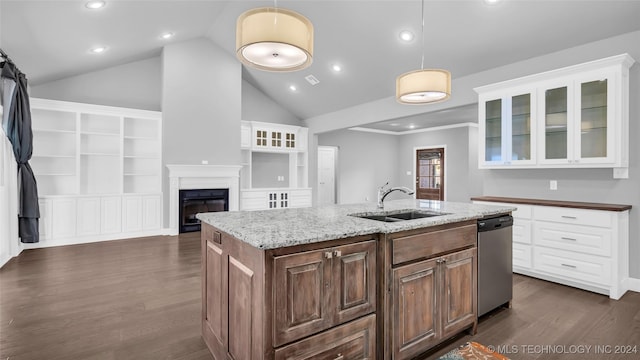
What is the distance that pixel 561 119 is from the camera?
3555 millimetres

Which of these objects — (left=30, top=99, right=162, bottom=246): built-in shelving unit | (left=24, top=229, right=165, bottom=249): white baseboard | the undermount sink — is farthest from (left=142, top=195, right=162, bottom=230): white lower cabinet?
the undermount sink

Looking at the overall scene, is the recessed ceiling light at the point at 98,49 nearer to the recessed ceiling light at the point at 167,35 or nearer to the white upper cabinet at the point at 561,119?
the recessed ceiling light at the point at 167,35

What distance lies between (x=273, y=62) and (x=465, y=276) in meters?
2.10

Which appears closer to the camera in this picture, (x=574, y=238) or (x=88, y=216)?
(x=574, y=238)

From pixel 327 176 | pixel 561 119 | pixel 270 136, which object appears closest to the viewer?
pixel 561 119

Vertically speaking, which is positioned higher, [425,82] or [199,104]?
[199,104]

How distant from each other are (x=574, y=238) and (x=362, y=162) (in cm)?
696

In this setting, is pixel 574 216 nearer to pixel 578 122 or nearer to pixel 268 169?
pixel 578 122

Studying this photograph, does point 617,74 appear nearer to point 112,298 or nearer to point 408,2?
point 408,2

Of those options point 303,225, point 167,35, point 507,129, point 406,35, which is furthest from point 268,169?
point 303,225

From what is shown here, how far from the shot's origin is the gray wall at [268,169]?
8164 mm

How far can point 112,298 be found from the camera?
3.01m

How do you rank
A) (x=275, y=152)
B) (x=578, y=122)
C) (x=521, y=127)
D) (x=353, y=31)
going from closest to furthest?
(x=578, y=122)
(x=521, y=127)
(x=353, y=31)
(x=275, y=152)

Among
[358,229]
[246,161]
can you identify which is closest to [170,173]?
[246,161]
